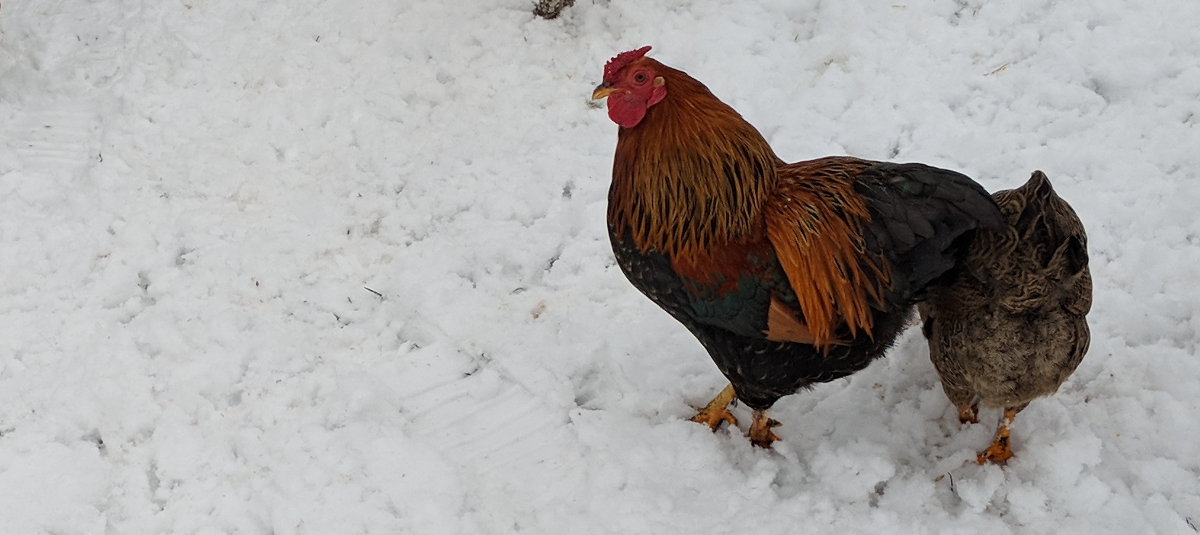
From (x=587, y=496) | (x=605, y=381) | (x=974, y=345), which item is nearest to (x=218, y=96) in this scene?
(x=605, y=381)

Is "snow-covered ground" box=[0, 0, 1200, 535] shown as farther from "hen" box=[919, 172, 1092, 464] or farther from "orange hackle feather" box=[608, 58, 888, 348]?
"orange hackle feather" box=[608, 58, 888, 348]

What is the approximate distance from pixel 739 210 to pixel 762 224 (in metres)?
0.09

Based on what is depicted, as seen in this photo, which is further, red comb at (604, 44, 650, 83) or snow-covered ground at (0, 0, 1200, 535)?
snow-covered ground at (0, 0, 1200, 535)

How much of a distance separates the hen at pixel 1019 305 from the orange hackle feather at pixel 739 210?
31 cm

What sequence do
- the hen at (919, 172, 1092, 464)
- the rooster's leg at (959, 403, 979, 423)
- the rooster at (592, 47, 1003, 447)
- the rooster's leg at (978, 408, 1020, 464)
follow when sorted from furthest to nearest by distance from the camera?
1. the rooster's leg at (959, 403, 979, 423)
2. the rooster's leg at (978, 408, 1020, 464)
3. the rooster at (592, 47, 1003, 447)
4. the hen at (919, 172, 1092, 464)

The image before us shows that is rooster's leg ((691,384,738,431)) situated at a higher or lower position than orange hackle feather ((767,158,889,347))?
lower

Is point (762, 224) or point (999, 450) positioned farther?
point (999, 450)

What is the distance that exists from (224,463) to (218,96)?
6.90 feet

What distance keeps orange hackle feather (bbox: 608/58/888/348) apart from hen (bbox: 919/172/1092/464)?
0.31 meters

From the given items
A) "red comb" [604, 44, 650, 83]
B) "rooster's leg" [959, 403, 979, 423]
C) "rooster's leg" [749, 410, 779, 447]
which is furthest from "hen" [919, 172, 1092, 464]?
"red comb" [604, 44, 650, 83]

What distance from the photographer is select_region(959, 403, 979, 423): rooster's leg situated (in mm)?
3051

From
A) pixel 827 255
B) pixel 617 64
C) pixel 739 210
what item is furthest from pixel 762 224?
pixel 617 64

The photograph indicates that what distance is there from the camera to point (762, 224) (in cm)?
262

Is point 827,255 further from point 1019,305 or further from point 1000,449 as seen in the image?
point 1000,449
